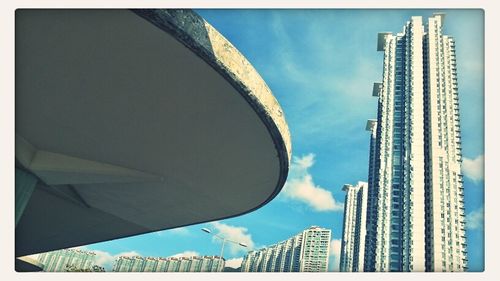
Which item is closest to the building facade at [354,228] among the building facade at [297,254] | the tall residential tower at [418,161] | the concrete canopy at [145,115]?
the building facade at [297,254]

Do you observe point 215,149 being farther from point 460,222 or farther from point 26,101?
point 460,222

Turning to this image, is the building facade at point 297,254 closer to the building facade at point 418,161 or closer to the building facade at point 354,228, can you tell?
the building facade at point 354,228

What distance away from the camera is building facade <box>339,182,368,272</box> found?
59634 millimetres

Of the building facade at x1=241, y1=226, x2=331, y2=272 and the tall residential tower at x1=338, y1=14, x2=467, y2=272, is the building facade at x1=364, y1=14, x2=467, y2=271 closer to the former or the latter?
the tall residential tower at x1=338, y1=14, x2=467, y2=272

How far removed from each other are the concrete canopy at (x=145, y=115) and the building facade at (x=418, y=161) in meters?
30.0

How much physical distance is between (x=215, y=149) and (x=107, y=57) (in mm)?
3296

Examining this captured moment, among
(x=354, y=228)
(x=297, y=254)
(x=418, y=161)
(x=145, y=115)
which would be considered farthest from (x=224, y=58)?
(x=354, y=228)

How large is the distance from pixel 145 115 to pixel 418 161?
1619 inches

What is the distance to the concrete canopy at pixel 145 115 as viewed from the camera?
19.9 feet

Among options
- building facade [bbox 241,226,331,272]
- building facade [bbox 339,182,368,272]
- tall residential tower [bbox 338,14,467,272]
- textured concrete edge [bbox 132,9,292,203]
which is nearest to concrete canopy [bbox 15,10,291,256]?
textured concrete edge [bbox 132,9,292,203]

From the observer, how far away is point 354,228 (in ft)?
213

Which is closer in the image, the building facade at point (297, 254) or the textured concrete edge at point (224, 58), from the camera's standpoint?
the textured concrete edge at point (224, 58)

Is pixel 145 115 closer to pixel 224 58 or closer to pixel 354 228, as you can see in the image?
pixel 224 58
